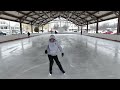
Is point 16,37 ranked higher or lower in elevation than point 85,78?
higher
